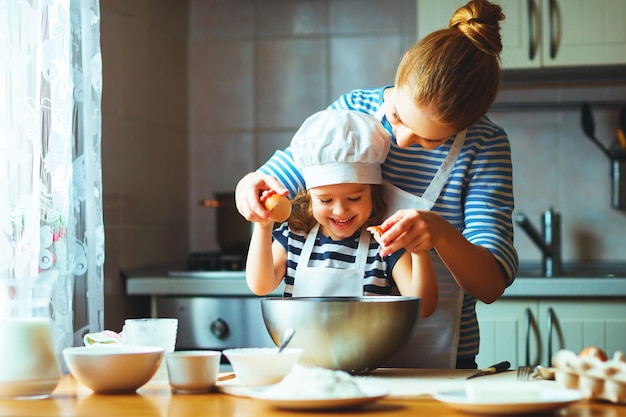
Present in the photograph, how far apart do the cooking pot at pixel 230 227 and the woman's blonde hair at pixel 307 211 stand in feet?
4.03

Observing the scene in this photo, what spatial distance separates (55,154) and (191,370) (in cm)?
87

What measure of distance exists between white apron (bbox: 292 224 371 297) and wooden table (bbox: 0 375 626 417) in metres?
0.41

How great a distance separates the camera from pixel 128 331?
1.25m

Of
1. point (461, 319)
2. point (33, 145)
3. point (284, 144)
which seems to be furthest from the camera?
point (284, 144)

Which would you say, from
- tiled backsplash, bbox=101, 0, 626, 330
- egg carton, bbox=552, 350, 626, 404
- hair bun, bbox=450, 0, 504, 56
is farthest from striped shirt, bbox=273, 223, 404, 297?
tiled backsplash, bbox=101, 0, 626, 330

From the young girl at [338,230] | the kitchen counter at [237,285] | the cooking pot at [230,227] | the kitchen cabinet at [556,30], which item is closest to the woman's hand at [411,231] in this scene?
the young girl at [338,230]

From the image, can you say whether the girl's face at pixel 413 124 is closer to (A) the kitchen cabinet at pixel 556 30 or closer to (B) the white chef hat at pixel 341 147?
(B) the white chef hat at pixel 341 147

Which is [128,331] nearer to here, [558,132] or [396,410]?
[396,410]

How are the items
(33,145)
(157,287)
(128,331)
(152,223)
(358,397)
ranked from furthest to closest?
(152,223)
(157,287)
(33,145)
(128,331)
(358,397)

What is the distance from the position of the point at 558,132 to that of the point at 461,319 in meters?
1.51

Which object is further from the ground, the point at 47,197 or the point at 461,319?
the point at 47,197

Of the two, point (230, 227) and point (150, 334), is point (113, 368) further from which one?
point (230, 227)

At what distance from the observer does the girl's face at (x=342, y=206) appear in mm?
1490

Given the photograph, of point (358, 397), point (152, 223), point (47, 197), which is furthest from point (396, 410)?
point (152, 223)
